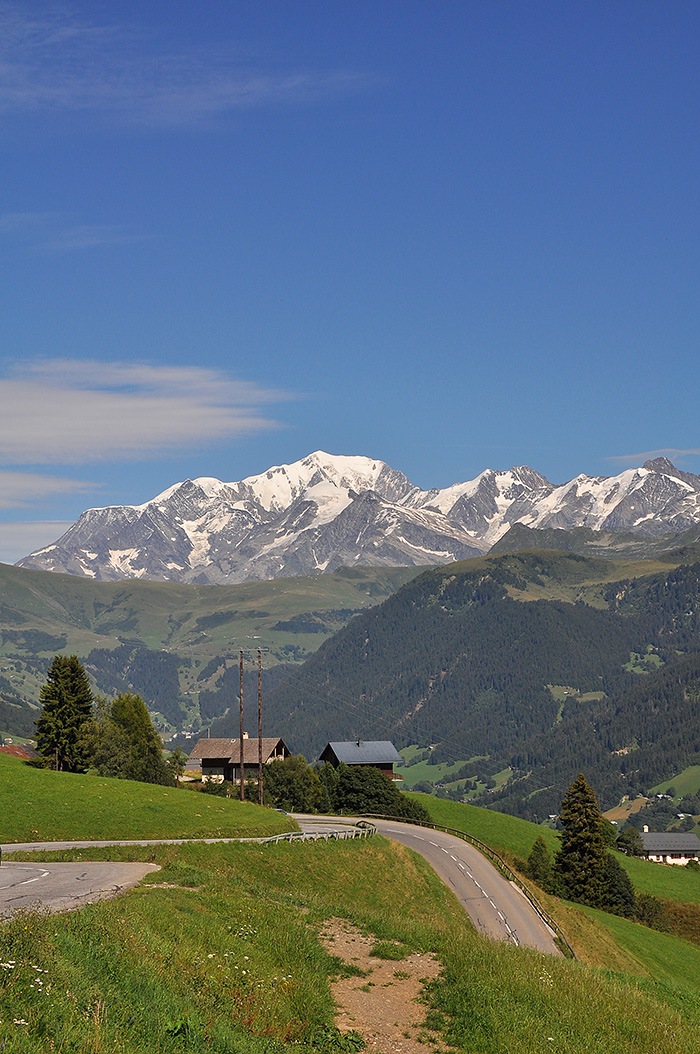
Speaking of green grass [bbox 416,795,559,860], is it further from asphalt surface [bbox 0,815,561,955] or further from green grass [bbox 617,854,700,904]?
Result: asphalt surface [bbox 0,815,561,955]

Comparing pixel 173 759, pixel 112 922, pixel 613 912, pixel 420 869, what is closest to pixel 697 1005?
pixel 112 922

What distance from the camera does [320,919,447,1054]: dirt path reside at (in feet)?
65.4

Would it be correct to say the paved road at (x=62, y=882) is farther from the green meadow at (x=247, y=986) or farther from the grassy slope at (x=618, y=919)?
the grassy slope at (x=618, y=919)

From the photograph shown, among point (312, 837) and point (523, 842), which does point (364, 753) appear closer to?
point (523, 842)

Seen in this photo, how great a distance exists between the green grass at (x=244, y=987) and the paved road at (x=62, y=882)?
5.42 ft

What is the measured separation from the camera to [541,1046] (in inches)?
765

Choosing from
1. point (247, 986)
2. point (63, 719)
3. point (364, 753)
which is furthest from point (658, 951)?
point (364, 753)

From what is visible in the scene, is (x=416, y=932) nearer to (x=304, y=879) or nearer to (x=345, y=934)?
(x=345, y=934)

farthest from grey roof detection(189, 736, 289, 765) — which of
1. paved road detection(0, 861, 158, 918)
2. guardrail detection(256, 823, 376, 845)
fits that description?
paved road detection(0, 861, 158, 918)

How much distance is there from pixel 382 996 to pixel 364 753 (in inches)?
4552

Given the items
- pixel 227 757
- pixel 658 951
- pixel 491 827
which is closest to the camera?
pixel 658 951

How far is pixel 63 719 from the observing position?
8606cm

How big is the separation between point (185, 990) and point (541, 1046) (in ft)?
24.0

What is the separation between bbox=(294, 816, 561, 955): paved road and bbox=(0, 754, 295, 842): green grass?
10.3 metres
